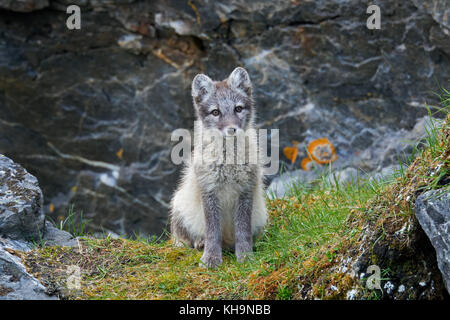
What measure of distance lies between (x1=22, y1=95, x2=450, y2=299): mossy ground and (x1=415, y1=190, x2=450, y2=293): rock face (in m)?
0.12

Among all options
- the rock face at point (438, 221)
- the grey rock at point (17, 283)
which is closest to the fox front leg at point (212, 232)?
the grey rock at point (17, 283)

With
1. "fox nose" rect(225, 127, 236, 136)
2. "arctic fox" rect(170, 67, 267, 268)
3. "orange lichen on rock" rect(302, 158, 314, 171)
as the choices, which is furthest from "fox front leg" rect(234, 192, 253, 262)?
"orange lichen on rock" rect(302, 158, 314, 171)

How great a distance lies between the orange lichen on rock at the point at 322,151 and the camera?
6594 millimetres

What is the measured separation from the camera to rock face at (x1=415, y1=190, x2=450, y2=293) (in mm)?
2803

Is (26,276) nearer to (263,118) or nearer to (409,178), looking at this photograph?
(409,178)

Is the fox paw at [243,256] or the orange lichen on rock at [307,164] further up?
the orange lichen on rock at [307,164]

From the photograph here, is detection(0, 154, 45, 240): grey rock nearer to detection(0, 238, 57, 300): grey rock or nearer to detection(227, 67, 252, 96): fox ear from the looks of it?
detection(0, 238, 57, 300): grey rock

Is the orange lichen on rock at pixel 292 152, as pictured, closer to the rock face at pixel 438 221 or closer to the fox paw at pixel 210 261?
the fox paw at pixel 210 261

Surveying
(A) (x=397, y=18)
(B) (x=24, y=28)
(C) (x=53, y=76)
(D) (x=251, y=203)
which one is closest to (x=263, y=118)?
(A) (x=397, y=18)

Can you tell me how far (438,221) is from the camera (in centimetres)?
286

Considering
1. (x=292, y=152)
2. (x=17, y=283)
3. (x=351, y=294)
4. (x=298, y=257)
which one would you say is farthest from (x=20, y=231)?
(x=292, y=152)

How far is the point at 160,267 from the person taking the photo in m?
4.18

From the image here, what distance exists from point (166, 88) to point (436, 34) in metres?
3.33

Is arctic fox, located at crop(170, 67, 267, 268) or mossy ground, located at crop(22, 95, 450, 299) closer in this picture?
mossy ground, located at crop(22, 95, 450, 299)
